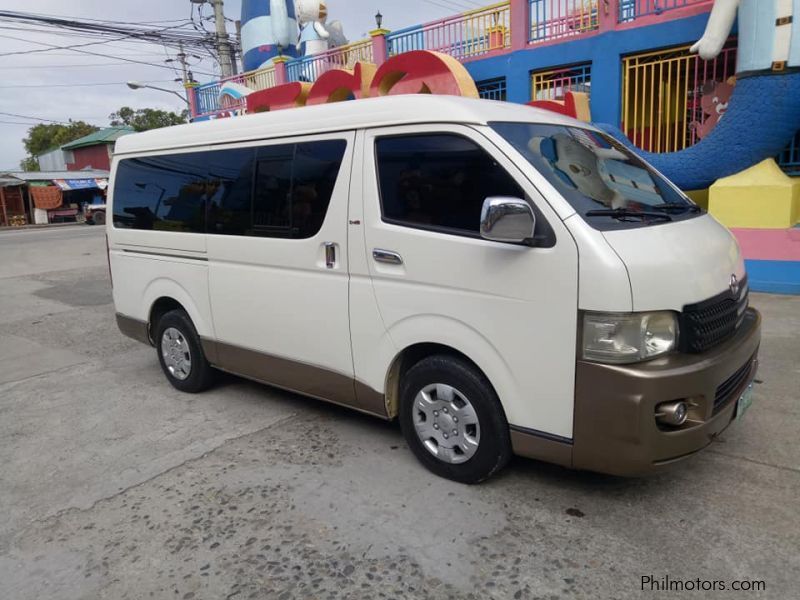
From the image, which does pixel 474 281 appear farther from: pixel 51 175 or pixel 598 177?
pixel 51 175

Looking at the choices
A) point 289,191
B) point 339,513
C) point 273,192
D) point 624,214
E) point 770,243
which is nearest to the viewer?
point 624,214

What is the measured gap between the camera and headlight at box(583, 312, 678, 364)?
276 cm

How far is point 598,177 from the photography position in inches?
135

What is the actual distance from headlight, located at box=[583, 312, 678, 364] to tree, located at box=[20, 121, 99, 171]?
6653 cm

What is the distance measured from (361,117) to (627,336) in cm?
201

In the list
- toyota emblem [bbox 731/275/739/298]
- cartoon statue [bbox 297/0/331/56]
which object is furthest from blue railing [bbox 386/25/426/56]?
toyota emblem [bbox 731/275/739/298]

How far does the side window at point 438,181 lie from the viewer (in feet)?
10.5

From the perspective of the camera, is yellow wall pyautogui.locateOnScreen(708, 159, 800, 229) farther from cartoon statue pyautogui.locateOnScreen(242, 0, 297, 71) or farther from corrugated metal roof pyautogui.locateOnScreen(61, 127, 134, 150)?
corrugated metal roof pyautogui.locateOnScreen(61, 127, 134, 150)

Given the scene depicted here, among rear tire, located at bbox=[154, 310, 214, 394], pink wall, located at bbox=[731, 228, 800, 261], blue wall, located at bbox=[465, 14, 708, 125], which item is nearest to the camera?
rear tire, located at bbox=[154, 310, 214, 394]

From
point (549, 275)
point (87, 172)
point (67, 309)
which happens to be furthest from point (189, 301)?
point (87, 172)

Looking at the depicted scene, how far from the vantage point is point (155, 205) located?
205 inches

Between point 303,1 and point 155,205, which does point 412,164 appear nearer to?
point 155,205

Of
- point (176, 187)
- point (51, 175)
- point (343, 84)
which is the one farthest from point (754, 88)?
point (51, 175)

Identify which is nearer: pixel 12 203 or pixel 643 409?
pixel 643 409
